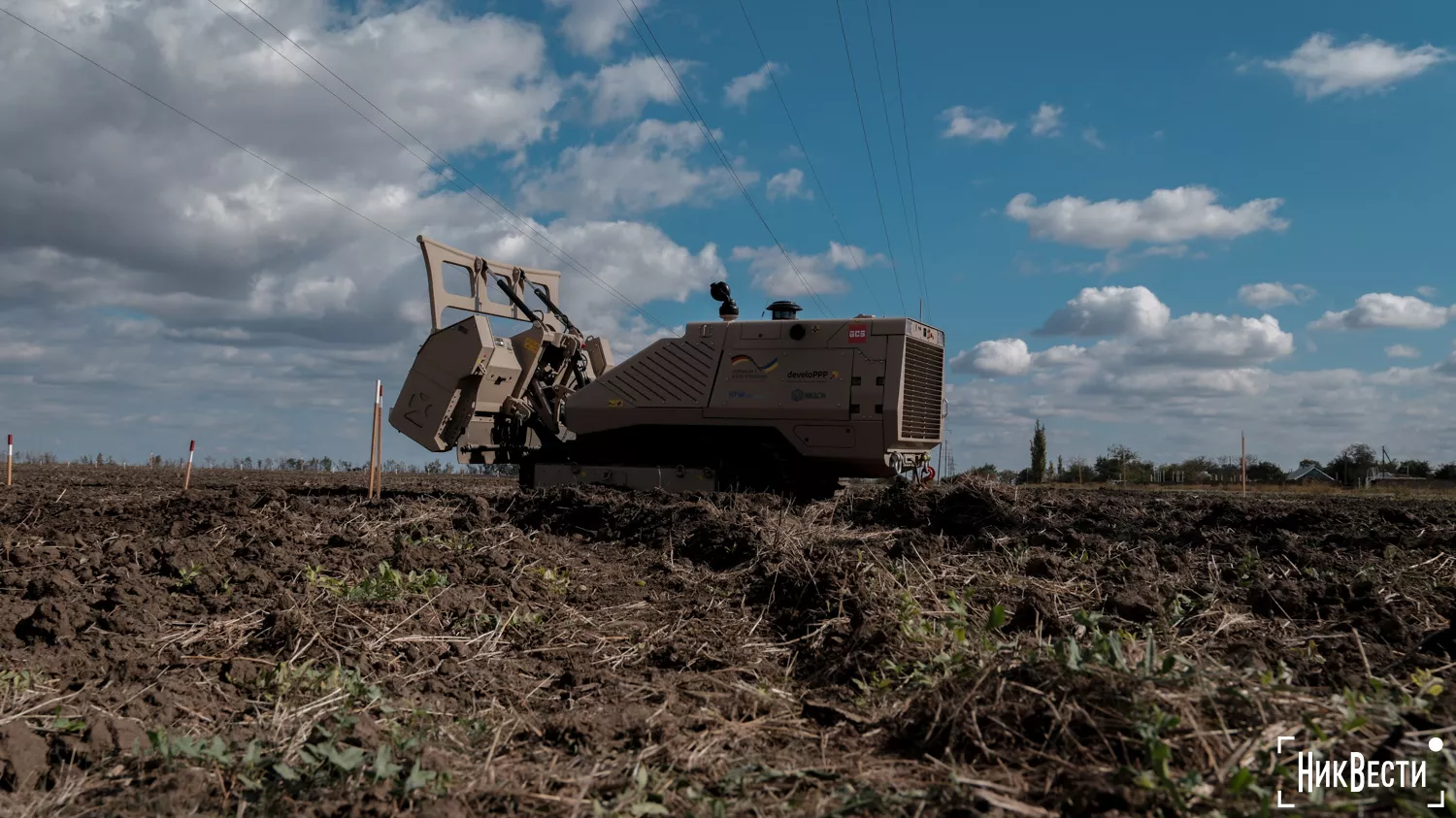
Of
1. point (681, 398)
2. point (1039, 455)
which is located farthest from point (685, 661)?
point (1039, 455)

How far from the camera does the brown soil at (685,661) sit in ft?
9.39

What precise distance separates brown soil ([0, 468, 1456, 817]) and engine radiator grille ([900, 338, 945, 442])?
250cm

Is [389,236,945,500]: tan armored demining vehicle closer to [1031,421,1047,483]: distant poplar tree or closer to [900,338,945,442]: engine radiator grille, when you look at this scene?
[900,338,945,442]: engine radiator grille

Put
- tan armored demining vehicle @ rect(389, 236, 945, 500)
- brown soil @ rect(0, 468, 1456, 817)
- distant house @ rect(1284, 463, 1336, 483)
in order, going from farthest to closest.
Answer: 1. distant house @ rect(1284, 463, 1336, 483)
2. tan armored demining vehicle @ rect(389, 236, 945, 500)
3. brown soil @ rect(0, 468, 1456, 817)

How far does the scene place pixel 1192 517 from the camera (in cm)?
1009

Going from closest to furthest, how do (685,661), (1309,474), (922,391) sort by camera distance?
1. (685,661)
2. (922,391)
3. (1309,474)

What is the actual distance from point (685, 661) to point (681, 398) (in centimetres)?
658

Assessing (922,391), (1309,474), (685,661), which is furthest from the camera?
(1309,474)

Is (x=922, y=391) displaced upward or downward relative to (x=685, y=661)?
upward

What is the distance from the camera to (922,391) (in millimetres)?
10750

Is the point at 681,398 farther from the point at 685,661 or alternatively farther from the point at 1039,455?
the point at 1039,455

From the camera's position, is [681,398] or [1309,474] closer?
[681,398]

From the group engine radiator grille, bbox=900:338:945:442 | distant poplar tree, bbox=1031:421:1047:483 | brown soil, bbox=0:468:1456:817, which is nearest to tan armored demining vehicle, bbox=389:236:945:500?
engine radiator grille, bbox=900:338:945:442

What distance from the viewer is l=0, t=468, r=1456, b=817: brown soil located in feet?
9.39
